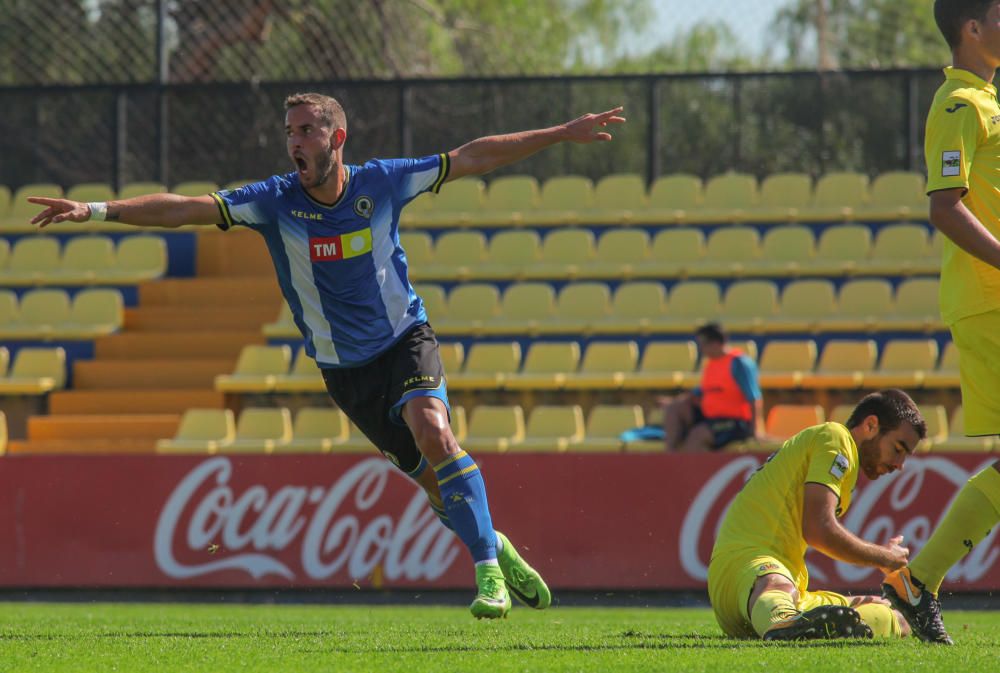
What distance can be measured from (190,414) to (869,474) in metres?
9.39

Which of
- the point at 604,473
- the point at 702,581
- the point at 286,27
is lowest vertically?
the point at 702,581

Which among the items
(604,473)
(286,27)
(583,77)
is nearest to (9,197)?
(286,27)

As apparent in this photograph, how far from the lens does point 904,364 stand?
46.4ft

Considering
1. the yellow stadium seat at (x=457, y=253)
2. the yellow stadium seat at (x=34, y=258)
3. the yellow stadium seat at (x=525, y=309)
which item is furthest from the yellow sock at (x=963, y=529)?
the yellow stadium seat at (x=34, y=258)

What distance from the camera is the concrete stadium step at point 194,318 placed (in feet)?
56.0

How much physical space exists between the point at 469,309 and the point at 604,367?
1971 mm

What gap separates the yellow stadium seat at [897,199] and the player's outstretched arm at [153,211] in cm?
1177

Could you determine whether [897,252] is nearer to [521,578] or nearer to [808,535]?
[521,578]

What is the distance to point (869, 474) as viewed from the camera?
6.11 metres

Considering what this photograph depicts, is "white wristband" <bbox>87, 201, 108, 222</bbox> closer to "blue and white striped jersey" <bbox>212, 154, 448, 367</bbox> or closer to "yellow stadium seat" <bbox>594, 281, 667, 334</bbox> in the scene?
"blue and white striped jersey" <bbox>212, 154, 448, 367</bbox>

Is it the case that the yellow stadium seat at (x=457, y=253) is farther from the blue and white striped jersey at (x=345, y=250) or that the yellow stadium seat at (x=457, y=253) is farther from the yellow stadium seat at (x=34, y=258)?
the blue and white striped jersey at (x=345, y=250)

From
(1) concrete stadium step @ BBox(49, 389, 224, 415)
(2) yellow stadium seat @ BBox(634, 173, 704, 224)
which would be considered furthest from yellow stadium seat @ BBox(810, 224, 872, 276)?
(1) concrete stadium step @ BBox(49, 389, 224, 415)

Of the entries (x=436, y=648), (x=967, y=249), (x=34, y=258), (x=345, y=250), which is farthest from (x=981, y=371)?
(x=34, y=258)

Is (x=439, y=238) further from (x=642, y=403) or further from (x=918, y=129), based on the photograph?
(x=918, y=129)
